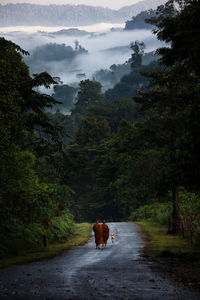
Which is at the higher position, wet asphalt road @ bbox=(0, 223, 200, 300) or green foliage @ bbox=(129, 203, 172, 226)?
green foliage @ bbox=(129, 203, 172, 226)

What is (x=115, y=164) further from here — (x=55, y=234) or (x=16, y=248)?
(x=16, y=248)

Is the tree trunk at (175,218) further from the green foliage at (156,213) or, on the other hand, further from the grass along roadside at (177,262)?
the grass along roadside at (177,262)

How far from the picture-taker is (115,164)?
58.1 m

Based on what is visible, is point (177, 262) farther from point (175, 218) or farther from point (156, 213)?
point (156, 213)

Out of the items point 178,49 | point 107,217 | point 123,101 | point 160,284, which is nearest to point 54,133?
point 178,49

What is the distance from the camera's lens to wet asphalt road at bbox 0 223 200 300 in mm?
9273

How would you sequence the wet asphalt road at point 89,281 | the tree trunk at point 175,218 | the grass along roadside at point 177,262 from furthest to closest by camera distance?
the tree trunk at point 175,218 → the grass along roadside at point 177,262 → the wet asphalt road at point 89,281

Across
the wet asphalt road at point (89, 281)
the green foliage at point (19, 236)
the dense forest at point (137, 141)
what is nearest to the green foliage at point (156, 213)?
the dense forest at point (137, 141)

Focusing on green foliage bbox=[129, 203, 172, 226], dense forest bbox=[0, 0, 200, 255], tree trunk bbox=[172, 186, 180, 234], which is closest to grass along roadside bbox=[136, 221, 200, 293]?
dense forest bbox=[0, 0, 200, 255]

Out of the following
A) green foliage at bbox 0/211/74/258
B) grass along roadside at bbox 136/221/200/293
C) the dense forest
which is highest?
the dense forest

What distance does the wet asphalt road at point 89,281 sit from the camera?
365 inches

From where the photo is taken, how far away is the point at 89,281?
10984 mm

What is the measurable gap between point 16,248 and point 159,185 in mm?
9298

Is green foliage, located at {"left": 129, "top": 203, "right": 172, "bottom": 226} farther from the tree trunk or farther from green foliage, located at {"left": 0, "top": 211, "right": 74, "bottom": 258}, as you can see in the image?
green foliage, located at {"left": 0, "top": 211, "right": 74, "bottom": 258}
